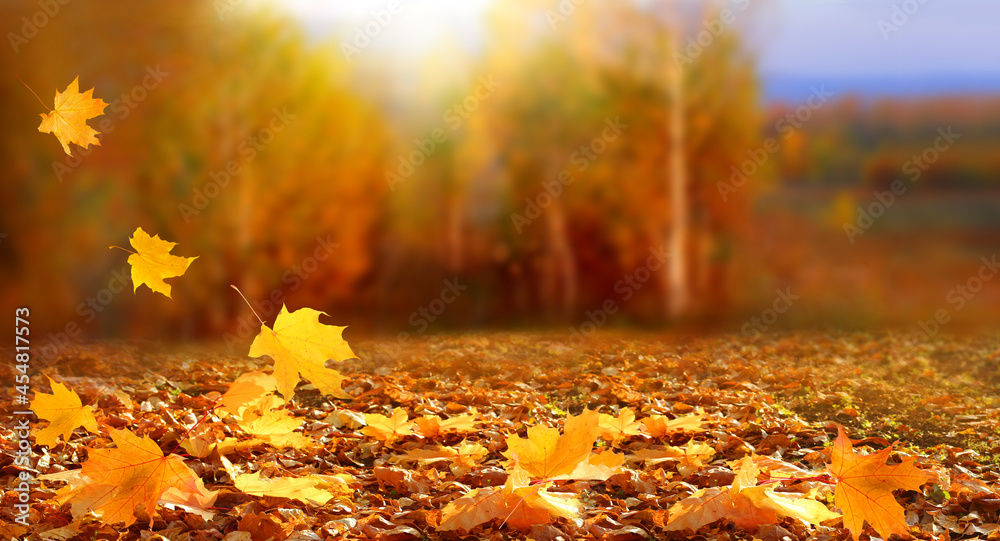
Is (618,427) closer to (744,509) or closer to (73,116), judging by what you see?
(744,509)

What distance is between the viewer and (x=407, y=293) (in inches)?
229

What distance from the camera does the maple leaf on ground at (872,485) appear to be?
1731mm

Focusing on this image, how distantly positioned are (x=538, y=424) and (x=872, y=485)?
1162 mm

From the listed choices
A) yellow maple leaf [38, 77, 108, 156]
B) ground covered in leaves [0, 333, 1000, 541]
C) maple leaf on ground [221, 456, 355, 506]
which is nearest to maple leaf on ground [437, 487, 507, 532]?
ground covered in leaves [0, 333, 1000, 541]

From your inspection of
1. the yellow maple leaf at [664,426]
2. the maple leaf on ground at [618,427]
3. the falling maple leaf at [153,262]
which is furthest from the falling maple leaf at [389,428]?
the falling maple leaf at [153,262]

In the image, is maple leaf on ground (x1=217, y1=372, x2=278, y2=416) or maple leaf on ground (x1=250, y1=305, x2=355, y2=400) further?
maple leaf on ground (x1=217, y1=372, x2=278, y2=416)

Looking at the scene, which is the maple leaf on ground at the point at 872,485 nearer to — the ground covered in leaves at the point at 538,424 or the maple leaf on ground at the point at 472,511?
the ground covered in leaves at the point at 538,424

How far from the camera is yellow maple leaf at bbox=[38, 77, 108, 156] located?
170 centimetres

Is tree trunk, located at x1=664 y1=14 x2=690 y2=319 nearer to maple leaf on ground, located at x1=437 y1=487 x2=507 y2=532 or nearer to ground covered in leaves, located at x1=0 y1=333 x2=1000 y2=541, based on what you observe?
ground covered in leaves, located at x1=0 y1=333 x2=1000 y2=541

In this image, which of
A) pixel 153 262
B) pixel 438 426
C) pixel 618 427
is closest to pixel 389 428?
Result: pixel 438 426

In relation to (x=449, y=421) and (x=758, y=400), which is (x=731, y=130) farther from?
(x=449, y=421)

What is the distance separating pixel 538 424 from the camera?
267 cm

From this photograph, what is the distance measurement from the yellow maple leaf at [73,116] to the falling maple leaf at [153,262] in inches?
9.3

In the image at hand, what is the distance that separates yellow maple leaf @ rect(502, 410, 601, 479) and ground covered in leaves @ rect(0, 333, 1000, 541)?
0.48 feet
